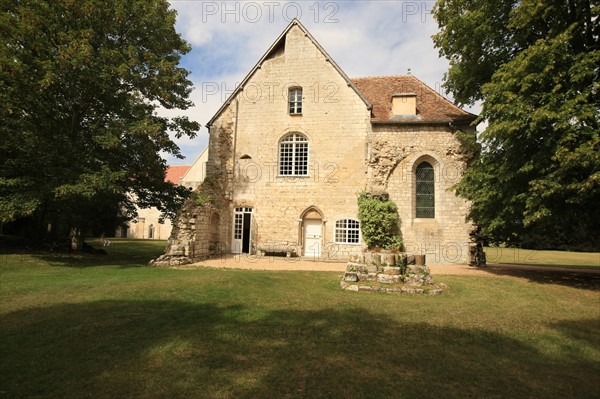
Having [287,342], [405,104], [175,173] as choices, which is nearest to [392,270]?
[287,342]

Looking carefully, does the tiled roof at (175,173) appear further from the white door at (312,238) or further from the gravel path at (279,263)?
the white door at (312,238)

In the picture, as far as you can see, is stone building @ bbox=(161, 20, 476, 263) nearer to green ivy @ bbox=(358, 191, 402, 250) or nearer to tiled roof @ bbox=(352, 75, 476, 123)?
tiled roof @ bbox=(352, 75, 476, 123)

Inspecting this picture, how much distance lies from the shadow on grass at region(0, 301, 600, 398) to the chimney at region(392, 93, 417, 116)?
13.7 metres

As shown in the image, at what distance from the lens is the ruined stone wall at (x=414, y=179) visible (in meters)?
17.2

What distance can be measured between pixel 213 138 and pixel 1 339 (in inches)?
642

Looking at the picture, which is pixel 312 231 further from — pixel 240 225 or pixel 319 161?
pixel 240 225

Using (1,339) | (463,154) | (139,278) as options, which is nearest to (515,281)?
(463,154)

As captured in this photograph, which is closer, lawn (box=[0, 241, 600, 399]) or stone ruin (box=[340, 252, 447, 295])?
lawn (box=[0, 241, 600, 399])

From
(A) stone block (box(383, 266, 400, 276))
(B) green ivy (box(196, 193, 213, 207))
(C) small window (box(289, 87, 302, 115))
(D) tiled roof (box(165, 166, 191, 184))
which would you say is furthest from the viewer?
(D) tiled roof (box(165, 166, 191, 184))

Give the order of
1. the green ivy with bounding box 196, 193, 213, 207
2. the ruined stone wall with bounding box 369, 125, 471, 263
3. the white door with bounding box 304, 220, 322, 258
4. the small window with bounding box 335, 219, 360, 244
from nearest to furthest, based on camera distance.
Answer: the green ivy with bounding box 196, 193, 213, 207 < the ruined stone wall with bounding box 369, 125, 471, 263 < the small window with bounding box 335, 219, 360, 244 < the white door with bounding box 304, 220, 322, 258

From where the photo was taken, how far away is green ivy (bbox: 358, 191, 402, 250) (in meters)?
16.8

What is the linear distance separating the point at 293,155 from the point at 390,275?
36.0 ft

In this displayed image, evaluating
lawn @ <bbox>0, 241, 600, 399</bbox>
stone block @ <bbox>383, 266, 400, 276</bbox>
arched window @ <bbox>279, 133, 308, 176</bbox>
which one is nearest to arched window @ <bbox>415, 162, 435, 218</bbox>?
arched window @ <bbox>279, 133, 308, 176</bbox>

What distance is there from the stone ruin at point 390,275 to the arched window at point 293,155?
9.43 m
